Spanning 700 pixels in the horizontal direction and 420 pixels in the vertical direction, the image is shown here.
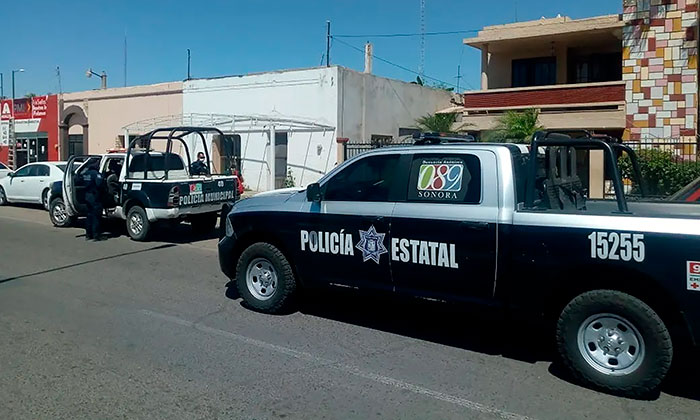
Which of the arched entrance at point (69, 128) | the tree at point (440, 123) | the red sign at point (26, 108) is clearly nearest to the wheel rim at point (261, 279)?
the tree at point (440, 123)

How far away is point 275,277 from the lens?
702 cm

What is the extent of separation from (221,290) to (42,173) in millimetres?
13141

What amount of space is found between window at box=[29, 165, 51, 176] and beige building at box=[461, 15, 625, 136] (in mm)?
13317

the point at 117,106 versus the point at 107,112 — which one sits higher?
the point at 117,106

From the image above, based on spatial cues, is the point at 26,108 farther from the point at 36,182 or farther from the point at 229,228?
the point at 229,228

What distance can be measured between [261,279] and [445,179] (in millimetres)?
2558

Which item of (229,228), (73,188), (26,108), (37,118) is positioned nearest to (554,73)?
(73,188)

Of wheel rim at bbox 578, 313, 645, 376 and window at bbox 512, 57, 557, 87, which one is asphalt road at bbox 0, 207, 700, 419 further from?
window at bbox 512, 57, 557, 87

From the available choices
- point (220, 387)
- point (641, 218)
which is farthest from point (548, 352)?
point (220, 387)

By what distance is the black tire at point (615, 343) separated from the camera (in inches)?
185

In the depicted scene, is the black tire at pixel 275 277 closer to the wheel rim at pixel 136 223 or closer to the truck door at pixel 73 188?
the wheel rim at pixel 136 223

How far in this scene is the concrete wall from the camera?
88.3 feet

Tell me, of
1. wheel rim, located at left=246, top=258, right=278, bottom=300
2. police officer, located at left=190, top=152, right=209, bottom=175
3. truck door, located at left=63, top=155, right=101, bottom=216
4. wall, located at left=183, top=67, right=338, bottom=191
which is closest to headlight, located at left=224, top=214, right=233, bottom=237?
wheel rim, located at left=246, top=258, right=278, bottom=300

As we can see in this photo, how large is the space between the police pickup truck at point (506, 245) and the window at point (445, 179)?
1 centimetres
